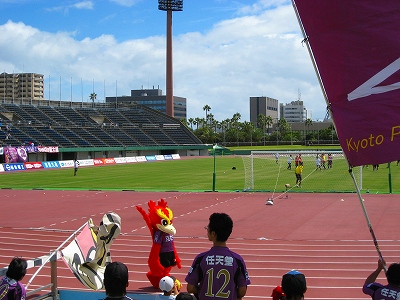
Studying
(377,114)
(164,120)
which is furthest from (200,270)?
(164,120)

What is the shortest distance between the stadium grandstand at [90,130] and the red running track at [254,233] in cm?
4919

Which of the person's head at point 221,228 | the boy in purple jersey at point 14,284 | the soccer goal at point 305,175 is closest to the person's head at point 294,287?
the person's head at point 221,228

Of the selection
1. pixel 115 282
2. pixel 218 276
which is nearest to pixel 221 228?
pixel 218 276

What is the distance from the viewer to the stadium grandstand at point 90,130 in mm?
76438

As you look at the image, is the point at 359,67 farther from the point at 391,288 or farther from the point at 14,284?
the point at 14,284

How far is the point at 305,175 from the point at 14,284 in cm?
3846

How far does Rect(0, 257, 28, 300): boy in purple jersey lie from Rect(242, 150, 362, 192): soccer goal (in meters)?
22.3

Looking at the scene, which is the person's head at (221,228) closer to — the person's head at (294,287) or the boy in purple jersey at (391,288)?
the person's head at (294,287)

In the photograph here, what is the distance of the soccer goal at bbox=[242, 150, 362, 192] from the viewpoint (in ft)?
105

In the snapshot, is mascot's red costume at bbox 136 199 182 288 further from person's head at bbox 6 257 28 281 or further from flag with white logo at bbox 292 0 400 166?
flag with white logo at bbox 292 0 400 166

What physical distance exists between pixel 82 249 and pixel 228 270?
14.0ft

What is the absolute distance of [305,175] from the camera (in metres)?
42.9

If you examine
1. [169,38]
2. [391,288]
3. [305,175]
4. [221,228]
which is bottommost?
[305,175]

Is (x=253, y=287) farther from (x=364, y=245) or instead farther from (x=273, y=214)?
(x=273, y=214)
